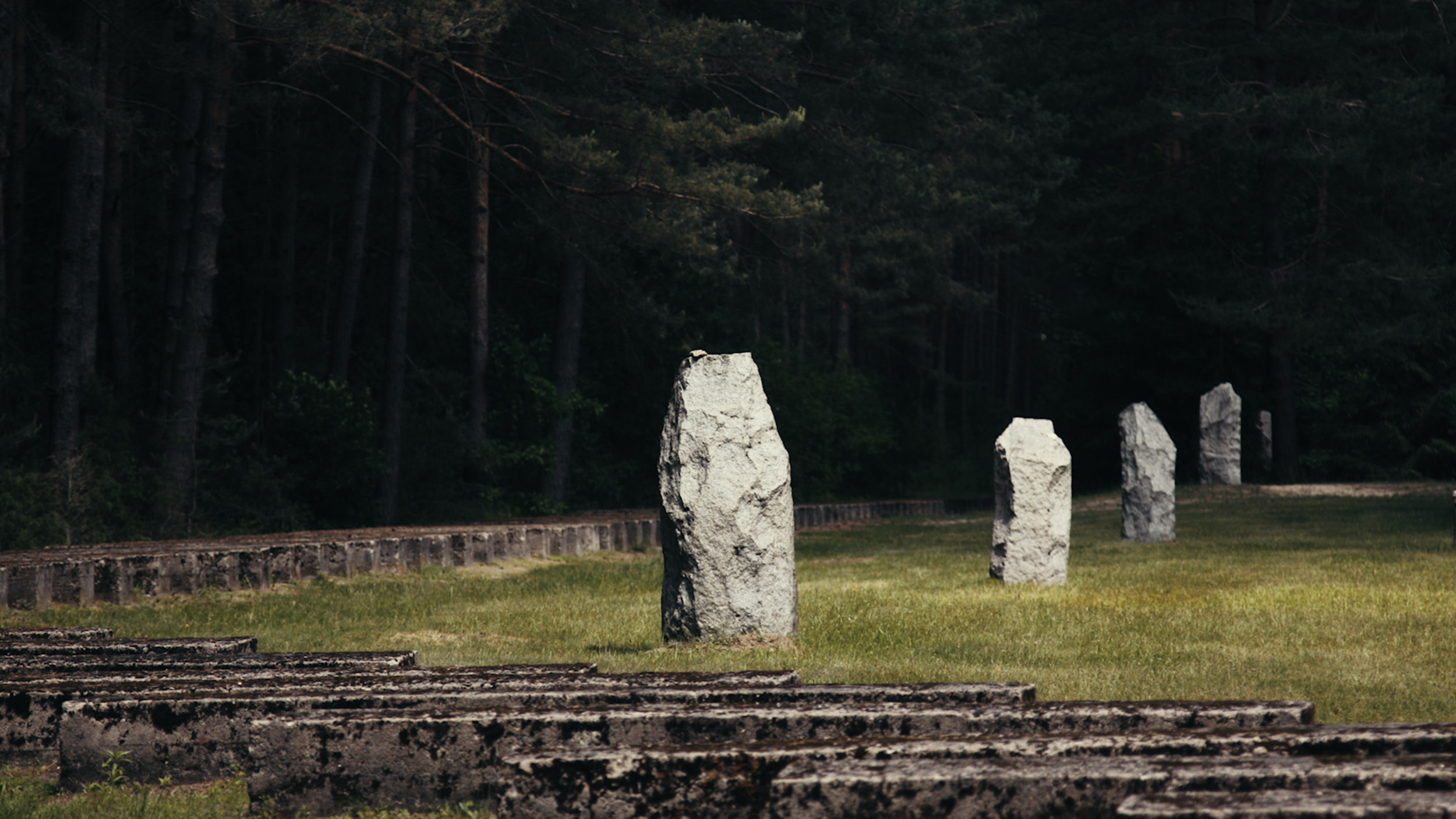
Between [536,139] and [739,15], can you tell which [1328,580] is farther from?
[739,15]

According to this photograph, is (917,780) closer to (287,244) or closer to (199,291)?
(199,291)

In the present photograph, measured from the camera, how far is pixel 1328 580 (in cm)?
1273

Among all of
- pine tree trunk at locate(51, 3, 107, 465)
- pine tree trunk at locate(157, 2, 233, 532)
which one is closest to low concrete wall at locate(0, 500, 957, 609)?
pine tree trunk at locate(157, 2, 233, 532)

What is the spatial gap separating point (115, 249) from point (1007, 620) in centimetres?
1973

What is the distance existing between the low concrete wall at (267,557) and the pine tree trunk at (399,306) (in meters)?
5.01

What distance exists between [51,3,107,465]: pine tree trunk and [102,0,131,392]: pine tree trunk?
11.0ft

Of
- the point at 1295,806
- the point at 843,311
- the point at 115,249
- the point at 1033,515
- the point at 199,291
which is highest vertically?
the point at 843,311

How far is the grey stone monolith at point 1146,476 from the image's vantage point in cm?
1762

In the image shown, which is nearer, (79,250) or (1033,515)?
(1033,515)

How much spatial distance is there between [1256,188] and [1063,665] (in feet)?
102

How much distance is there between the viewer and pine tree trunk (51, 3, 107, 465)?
1702 cm

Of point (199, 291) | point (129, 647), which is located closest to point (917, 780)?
point (129, 647)

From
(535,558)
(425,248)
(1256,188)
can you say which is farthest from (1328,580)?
(1256,188)

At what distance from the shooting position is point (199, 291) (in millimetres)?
18266
